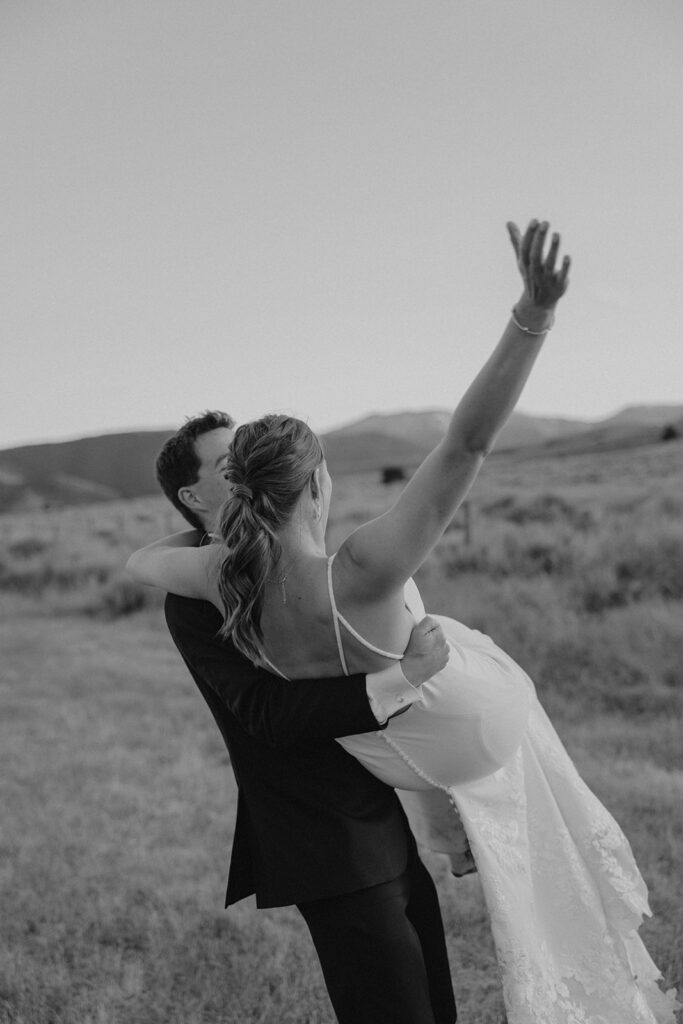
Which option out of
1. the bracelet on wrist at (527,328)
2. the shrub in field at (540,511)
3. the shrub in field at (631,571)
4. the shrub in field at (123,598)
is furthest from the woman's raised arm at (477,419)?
the shrub in field at (540,511)

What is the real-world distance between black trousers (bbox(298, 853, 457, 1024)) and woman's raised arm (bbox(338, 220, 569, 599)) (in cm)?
107

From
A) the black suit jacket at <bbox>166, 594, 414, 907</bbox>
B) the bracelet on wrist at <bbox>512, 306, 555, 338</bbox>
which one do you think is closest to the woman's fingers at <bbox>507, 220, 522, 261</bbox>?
the bracelet on wrist at <bbox>512, 306, 555, 338</bbox>

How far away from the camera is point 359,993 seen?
2197 mm

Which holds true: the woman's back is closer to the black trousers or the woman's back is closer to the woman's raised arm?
the woman's raised arm

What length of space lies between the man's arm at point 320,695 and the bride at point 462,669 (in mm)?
55

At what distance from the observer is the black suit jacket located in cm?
215

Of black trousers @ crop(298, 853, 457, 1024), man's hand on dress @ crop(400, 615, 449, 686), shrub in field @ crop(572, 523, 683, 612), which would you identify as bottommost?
shrub in field @ crop(572, 523, 683, 612)

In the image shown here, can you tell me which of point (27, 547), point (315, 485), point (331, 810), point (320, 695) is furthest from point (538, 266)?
point (27, 547)

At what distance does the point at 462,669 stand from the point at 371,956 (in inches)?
31.1

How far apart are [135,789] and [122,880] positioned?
1470mm

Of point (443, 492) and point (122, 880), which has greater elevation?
point (443, 492)

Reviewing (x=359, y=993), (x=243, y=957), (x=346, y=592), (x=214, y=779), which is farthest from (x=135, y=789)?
(x=346, y=592)

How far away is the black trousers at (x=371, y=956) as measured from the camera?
218cm

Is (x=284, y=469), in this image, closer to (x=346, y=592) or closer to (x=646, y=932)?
(x=346, y=592)
